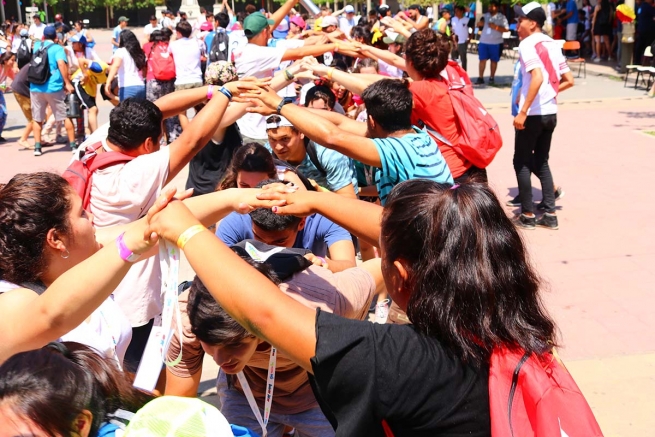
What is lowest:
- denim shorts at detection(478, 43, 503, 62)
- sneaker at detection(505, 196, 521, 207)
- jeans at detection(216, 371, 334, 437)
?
sneaker at detection(505, 196, 521, 207)

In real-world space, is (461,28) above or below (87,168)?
below

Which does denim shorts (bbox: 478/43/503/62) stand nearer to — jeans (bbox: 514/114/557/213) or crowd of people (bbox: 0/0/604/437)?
jeans (bbox: 514/114/557/213)

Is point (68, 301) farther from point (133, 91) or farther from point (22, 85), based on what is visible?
point (22, 85)

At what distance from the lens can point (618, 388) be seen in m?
4.50

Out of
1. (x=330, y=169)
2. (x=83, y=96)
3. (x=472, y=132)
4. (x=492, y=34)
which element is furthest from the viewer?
(x=492, y=34)

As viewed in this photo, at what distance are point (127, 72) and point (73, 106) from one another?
1.31 m

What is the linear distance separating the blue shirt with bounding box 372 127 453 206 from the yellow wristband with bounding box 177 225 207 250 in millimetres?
1769

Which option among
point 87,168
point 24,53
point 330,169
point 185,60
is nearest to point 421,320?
point 87,168

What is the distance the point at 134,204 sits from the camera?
11.1 feet

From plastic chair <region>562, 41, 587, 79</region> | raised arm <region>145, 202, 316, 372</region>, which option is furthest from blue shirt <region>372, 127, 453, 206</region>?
plastic chair <region>562, 41, 587, 79</region>

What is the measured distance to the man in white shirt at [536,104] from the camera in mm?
7219

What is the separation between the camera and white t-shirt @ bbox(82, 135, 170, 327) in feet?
10.9

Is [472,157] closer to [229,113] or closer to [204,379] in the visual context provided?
[229,113]

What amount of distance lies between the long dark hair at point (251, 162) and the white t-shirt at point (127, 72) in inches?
305
